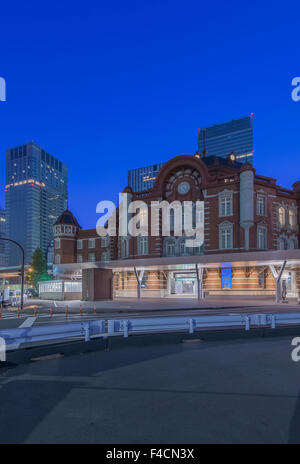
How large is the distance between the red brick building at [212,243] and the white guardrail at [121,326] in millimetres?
19872

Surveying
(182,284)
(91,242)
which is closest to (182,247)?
(182,284)

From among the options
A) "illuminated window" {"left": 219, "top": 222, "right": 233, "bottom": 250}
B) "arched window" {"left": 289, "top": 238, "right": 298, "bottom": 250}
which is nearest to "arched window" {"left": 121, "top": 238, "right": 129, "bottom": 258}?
"illuminated window" {"left": 219, "top": 222, "right": 233, "bottom": 250}

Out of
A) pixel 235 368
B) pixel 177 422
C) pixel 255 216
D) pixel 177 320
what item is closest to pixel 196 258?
pixel 255 216

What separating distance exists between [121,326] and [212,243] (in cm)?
3423

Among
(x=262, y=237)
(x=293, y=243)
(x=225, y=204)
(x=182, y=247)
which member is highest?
(x=225, y=204)

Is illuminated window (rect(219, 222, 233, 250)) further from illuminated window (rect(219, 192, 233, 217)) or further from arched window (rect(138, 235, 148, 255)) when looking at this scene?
arched window (rect(138, 235, 148, 255))

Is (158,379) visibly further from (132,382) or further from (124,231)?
(124,231)

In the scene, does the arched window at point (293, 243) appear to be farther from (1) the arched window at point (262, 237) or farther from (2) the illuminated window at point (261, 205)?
(2) the illuminated window at point (261, 205)

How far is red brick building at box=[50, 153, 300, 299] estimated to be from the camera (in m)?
39.5

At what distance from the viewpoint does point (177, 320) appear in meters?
13.5

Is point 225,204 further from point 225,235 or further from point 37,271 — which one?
point 37,271

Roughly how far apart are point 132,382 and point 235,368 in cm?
271

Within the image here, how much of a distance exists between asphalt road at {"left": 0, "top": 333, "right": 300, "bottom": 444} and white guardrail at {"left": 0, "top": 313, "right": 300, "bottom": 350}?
0.76 meters

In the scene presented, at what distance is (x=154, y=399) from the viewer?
687 cm
